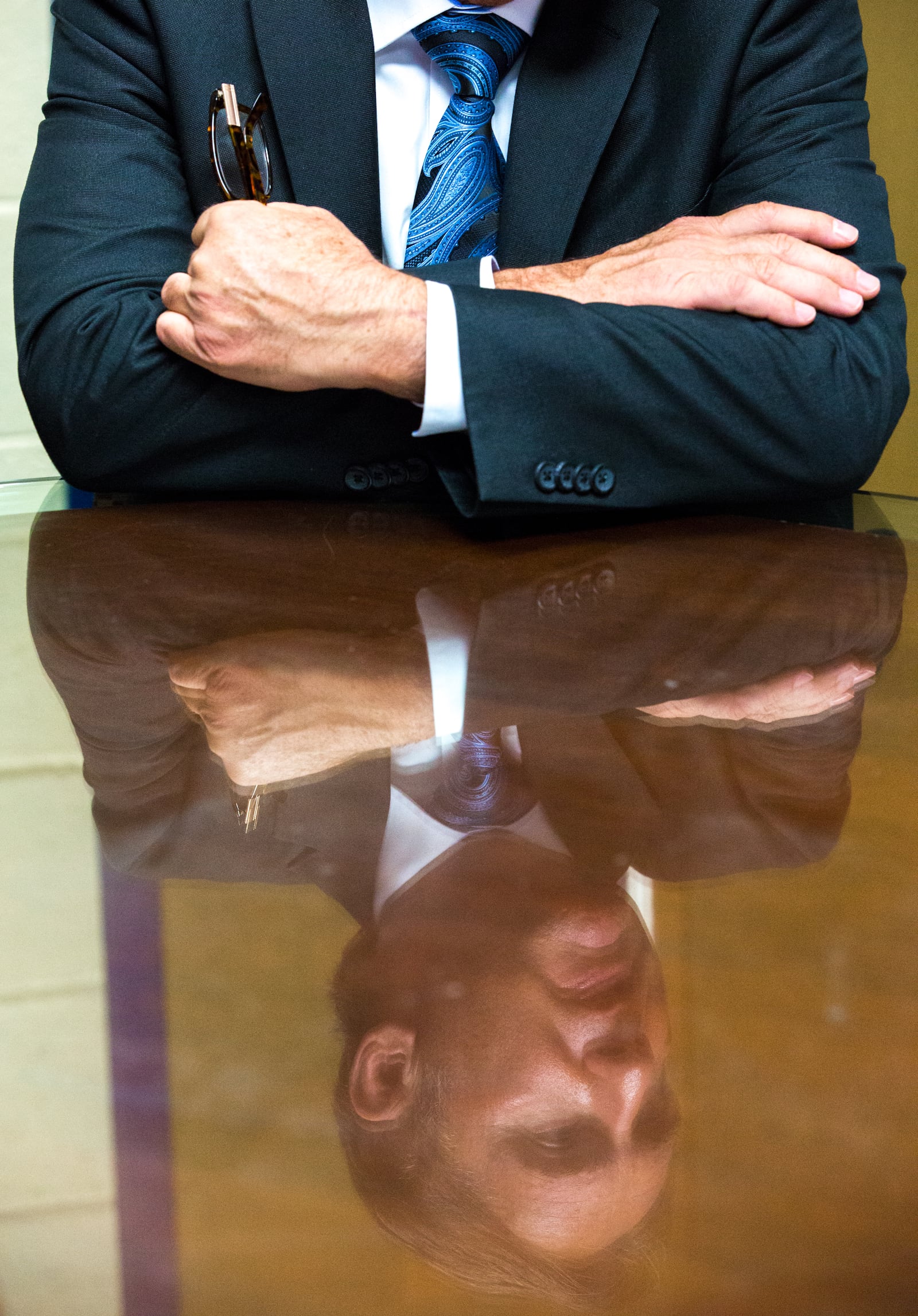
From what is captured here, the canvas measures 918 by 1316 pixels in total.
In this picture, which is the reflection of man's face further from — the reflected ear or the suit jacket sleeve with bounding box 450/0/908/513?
the suit jacket sleeve with bounding box 450/0/908/513

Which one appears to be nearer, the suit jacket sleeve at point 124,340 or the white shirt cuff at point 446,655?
the white shirt cuff at point 446,655

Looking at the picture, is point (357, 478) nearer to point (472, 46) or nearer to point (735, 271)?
point (735, 271)

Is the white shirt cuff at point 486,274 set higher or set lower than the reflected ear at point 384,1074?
lower

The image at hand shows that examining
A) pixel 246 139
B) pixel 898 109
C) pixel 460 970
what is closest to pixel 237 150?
pixel 246 139

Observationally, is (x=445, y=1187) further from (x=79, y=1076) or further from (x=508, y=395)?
(x=508, y=395)

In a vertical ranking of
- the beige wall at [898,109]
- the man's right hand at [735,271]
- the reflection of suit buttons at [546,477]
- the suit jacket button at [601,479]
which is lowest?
the beige wall at [898,109]

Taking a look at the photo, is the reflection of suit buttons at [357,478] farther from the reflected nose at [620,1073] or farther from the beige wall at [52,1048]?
the reflected nose at [620,1073]

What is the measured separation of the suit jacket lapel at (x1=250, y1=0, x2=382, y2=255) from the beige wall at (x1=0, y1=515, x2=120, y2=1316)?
860 millimetres

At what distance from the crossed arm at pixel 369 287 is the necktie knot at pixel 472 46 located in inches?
12.9

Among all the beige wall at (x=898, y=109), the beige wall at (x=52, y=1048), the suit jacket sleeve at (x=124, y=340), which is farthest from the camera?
the beige wall at (x=898, y=109)

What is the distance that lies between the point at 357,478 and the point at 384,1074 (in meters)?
0.80

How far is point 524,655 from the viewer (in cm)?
61

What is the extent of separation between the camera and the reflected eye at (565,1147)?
0.26 metres

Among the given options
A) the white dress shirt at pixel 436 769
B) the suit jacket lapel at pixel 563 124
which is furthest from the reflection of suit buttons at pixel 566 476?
the suit jacket lapel at pixel 563 124
